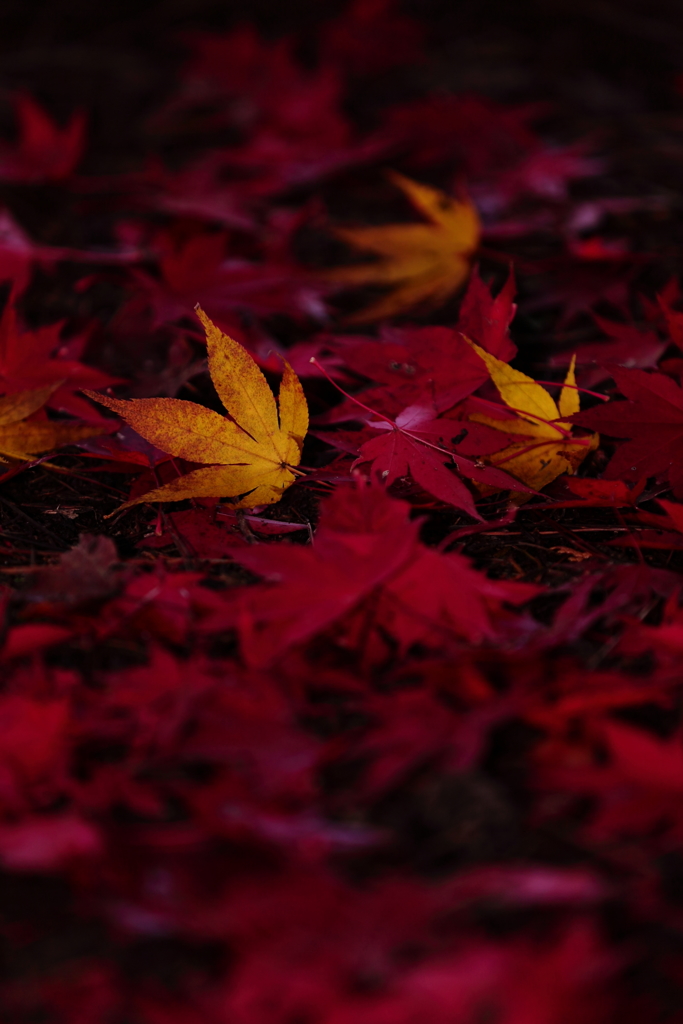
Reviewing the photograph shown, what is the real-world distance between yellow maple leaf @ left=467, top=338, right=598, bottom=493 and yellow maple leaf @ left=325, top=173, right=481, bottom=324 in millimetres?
413

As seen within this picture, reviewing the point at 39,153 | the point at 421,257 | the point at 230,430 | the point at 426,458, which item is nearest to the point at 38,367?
the point at 230,430

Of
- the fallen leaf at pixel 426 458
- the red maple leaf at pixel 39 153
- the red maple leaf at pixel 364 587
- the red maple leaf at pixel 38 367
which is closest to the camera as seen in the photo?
the red maple leaf at pixel 364 587

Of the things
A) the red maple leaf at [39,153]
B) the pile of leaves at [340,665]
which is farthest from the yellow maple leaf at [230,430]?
the red maple leaf at [39,153]

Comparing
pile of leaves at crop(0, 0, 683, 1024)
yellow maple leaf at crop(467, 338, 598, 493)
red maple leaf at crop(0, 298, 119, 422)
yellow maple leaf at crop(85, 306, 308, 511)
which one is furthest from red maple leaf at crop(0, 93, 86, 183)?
yellow maple leaf at crop(467, 338, 598, 493)

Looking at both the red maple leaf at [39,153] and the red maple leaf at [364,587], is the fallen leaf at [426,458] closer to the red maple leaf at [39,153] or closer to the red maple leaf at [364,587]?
the red maple leaf at [364,587]

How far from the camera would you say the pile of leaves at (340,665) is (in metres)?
0.48

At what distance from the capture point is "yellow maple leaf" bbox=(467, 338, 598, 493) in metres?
0.78

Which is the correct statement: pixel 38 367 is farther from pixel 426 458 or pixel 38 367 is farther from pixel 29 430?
pixel 426 458

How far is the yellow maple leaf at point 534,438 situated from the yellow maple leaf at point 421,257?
16.3 inches

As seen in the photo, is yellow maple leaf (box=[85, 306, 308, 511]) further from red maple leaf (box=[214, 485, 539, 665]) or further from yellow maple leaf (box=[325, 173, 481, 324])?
yellow maple leaf (box=[325, 173, 481, 324])

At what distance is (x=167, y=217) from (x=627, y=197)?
0.78 meters

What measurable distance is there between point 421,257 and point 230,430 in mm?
601

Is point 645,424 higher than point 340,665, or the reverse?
point 645,424

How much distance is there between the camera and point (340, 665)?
644mm
